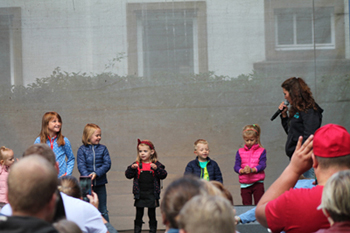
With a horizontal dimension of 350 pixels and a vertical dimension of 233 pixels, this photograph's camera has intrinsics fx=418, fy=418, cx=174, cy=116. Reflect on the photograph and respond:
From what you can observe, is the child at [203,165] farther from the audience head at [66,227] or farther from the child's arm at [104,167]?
the audience head at [66,227]

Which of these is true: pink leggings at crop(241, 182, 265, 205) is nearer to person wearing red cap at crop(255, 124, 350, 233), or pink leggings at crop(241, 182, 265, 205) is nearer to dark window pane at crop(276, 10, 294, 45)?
dark window pane at crop(276, 10, 294, 45)

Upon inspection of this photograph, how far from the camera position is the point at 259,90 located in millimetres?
5781

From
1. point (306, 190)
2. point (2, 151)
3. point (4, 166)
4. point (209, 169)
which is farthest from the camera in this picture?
point (2, 151)

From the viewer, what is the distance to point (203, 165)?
5.27 meters

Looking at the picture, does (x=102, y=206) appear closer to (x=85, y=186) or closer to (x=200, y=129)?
(x=200, y=129)

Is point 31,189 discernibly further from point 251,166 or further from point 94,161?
point 251,166

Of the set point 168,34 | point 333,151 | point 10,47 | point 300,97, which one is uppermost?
point 168,34

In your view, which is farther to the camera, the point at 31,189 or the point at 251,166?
the point at 251,166

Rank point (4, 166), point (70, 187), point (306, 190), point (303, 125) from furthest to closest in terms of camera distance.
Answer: point (4, 166) < point (303, 125) < point (70, 187) < point (306, 190)

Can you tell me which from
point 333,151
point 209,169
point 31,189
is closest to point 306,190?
point 333,151

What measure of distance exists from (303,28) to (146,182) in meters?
3.03

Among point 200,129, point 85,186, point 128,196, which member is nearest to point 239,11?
point 200,129

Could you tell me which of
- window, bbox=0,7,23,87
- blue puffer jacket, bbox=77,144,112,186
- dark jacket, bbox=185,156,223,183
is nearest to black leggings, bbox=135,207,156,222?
blue puffer jacket, bbox=77,144,112,186

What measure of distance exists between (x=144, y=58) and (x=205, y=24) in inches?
38.3
